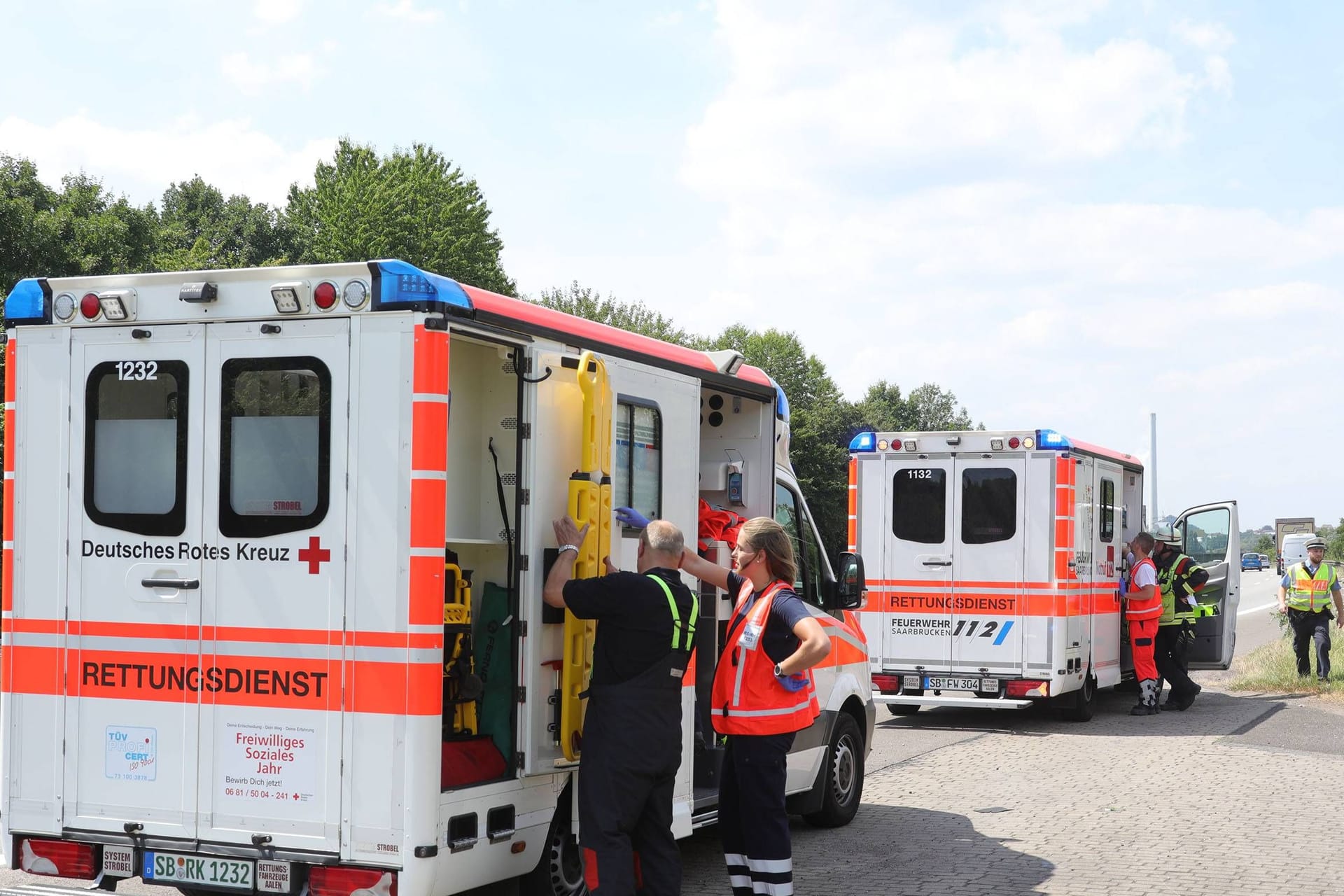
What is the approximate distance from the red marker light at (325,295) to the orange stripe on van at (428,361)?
0.39 m

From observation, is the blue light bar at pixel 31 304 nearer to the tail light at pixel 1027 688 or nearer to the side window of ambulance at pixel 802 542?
the side window of ambulance at pixel 802 542

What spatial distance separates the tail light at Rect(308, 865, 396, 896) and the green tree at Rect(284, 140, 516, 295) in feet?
128

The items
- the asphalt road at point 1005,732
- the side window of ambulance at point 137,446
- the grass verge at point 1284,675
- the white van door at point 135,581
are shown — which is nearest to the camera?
the white van door at point 135,581

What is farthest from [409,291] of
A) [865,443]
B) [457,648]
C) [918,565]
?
[918,565]

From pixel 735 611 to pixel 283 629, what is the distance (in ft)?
6.39

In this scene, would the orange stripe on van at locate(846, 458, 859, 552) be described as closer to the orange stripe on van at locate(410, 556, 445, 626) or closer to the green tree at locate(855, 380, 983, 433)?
the orange stripe on van at locate(410, 556, 445, 626)

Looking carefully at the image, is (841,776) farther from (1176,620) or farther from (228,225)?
(228,225)

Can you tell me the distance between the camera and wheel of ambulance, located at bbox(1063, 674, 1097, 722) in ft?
47.1

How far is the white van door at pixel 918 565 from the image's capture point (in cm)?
1378

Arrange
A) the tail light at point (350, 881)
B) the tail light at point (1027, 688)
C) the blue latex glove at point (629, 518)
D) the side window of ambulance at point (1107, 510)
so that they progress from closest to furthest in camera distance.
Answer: the tail light at point (350, 881), the blue latex glove at point (629, 518), the tail light at point (1027, 688), the side window of ambulance at point (1107, 510)

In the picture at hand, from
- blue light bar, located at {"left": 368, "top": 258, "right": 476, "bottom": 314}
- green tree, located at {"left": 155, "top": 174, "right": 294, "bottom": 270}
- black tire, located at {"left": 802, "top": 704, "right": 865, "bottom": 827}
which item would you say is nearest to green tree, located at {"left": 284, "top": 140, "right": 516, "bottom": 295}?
green tree, located at {"left": 155, "top": 174, "right": 294, "bottom": 270}

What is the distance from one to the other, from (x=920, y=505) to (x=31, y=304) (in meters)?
9.80

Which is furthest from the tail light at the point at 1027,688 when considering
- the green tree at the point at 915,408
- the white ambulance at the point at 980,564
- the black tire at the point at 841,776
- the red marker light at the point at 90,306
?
the green tree at the point at 915,408

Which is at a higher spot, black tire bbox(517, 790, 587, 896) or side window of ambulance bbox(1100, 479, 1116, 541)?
side window of ambulance bbox(1100, 479, 1116, 541)
